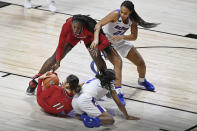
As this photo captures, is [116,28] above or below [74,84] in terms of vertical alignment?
above

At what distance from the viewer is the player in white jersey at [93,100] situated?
630 cm

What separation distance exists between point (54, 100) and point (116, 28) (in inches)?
57.9

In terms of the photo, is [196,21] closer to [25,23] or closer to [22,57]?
[25,23]

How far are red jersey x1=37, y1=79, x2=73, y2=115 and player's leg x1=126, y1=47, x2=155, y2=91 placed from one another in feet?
4.55

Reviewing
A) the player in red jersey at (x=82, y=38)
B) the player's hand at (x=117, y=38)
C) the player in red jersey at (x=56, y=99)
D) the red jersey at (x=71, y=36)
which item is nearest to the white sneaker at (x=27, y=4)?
the player in red jersey at (x=82, y=38)

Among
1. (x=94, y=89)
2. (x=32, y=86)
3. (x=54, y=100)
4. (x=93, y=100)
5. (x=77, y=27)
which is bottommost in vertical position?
(x=32, y=86)

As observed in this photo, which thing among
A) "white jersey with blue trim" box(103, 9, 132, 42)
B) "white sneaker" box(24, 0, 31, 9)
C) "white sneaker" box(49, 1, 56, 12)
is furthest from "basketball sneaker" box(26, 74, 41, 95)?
"white sneaker" box(24, 0, 31, 9)

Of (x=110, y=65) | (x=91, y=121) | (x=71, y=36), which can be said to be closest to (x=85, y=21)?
(x=71, y=36)

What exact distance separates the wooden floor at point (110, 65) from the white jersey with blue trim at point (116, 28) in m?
0.95

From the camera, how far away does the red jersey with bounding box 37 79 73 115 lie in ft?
21.6

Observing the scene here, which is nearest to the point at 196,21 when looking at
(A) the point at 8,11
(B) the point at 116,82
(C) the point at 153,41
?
(C) the point at 153,41

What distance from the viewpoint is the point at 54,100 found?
21.6 ft

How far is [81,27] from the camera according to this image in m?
6.83

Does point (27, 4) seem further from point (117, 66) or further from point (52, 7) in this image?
point (117, 66)
